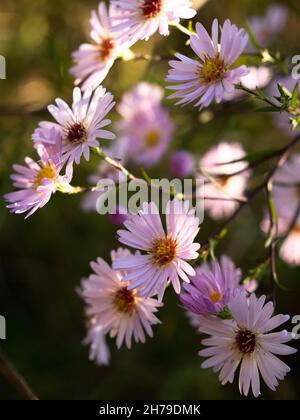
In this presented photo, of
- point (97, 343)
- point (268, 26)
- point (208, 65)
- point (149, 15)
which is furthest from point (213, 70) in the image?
point (268, 26)

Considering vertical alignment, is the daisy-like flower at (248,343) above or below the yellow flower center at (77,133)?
below

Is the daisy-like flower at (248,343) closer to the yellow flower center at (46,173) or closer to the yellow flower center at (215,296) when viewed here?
the yellow flower center at (215,296)

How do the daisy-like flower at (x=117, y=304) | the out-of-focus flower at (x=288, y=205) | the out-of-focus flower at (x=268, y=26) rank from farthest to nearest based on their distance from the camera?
the out-of-focus flower at (x=268, y=26), the out-of-focus flower at (x=288, y=205), the daisy-like flower at (x=117, y=304)

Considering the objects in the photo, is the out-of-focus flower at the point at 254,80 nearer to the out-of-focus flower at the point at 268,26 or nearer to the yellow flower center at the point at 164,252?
the out-of-focus flower at the point at 268,26

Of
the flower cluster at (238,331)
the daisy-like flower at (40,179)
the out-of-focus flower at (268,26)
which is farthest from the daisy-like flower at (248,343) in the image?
the out-of-focus flower at (268,26)

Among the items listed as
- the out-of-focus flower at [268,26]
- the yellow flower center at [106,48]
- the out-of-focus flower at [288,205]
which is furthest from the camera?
the out-of-focus flower at [268,26]

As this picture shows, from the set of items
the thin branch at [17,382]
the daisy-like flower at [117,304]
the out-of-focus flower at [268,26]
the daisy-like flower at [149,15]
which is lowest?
the thin branch at [17,382]

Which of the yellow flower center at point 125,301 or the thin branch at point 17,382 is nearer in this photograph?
the yellow flower center at point 125,301

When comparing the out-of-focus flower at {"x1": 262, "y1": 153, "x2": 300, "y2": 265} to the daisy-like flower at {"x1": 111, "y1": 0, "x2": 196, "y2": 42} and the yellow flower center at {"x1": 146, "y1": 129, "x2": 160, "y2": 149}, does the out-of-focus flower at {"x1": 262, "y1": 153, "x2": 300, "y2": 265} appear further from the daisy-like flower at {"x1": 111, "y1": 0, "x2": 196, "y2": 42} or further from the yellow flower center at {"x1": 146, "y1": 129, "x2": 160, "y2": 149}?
the daisy-like flower at {"x1": 111, "y1": 0, "x2": 196, "y2": 42}
